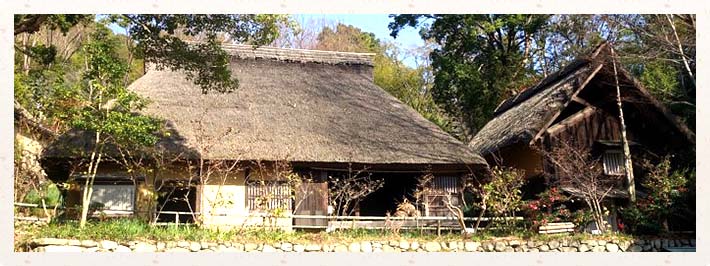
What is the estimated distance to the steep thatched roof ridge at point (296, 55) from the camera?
461 inches

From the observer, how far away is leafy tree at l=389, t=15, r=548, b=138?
42.0 ft

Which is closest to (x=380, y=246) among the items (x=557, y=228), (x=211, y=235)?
(x=211, y=235)

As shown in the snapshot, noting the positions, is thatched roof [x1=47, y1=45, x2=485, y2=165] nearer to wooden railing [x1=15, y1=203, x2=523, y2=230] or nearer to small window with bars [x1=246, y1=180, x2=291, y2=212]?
small window with bars [x1=246, y1=180, x2=291, y2=212]

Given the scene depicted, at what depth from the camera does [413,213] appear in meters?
8.98

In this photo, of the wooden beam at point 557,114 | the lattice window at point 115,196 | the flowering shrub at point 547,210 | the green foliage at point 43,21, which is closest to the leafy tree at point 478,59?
the wooden beam at point 557,114

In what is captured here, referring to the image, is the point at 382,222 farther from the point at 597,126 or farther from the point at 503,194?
the point at 597,126

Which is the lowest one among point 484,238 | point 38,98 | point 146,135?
point 484,238

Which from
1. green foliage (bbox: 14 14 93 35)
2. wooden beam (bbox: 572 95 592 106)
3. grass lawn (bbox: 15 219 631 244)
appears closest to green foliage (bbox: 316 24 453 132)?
wooden beam (bbox: 572 95 592 106)

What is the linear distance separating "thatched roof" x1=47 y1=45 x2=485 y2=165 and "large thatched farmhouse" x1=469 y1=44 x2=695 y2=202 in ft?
3.53

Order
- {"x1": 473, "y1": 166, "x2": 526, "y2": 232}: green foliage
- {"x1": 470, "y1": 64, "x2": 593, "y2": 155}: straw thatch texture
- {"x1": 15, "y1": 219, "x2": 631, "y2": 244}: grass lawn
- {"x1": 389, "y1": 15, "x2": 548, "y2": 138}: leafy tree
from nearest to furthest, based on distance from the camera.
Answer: {"x1": 15, "y1": 219, "x2": 631, "y2": 244}: grass lawn → {"x1": 473, "y1": 166, "x2": 526, "y2": 232}: green foliage → {"x1": 470, "y1": 64, "x2": 593, "y2": 155}: straw thatch texture → {"x1": 389, "y1": 15, "x2": 548, "y2": 138}: leafy tree

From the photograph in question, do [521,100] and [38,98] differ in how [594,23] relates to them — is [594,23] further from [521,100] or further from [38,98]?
[38,98]

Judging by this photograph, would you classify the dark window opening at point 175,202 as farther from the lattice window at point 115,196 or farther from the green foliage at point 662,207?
the green foliage at point 662,207
